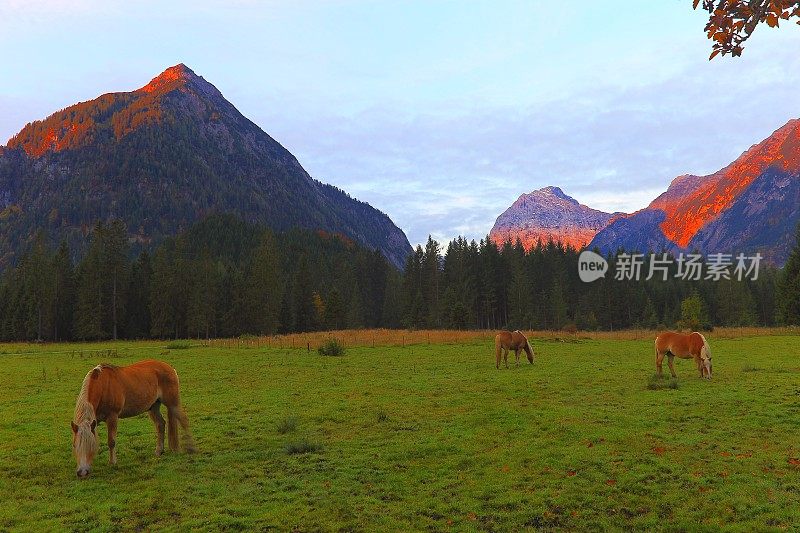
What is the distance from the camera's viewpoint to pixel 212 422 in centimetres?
1522

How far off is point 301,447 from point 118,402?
14.3 feet

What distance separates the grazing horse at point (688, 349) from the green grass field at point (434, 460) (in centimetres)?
117

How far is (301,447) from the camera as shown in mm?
11883

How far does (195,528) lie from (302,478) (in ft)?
8.78

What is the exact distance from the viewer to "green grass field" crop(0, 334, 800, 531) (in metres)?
Result: 7.92

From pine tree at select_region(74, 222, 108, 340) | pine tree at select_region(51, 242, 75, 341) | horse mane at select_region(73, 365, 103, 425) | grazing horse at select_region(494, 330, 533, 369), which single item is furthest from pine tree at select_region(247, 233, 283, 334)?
horse mane at select_region(73, 365, 103, 425)

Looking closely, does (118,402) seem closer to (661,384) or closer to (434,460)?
(434,460)

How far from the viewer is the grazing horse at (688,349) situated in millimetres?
21516

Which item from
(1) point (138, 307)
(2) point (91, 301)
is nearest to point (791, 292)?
(1) point (138, 307)

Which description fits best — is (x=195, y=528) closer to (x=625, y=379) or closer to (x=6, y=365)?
(x=625, y=379)

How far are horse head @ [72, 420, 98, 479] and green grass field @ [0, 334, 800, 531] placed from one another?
288 millimetres

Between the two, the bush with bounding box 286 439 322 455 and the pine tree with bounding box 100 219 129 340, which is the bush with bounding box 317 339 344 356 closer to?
the bush with bounding box 286 439 322 455

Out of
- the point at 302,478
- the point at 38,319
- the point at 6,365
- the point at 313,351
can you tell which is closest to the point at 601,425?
the point at 302,478

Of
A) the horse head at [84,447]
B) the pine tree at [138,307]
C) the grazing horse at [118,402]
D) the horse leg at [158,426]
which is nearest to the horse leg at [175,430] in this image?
the grazing horse at [118,402]
